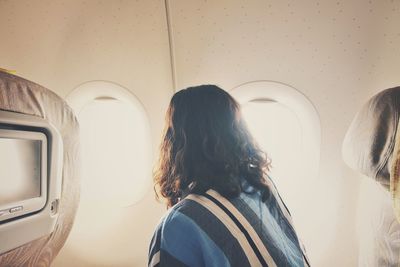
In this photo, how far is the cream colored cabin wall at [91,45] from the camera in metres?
1.83

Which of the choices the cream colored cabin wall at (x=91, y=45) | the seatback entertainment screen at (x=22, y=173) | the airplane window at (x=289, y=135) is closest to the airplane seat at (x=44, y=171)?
the seatback entertainment screen at (x=22, y=173)

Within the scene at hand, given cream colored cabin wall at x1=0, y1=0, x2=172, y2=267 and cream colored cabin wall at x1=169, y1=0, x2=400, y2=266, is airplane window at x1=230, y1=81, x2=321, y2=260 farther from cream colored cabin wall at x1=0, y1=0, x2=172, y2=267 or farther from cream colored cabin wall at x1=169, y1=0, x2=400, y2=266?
cream colored cabin wall at x1=0, y1=0, x2=172, y2=267

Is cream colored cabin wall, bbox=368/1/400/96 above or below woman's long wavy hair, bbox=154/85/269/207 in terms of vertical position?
above

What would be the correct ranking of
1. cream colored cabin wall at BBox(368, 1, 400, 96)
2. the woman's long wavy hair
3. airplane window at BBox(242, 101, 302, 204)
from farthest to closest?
airplane window at BBox(242, 101, 302, 204), cream colored cabin wall at BBox(368, 1, 400, 96), the woman's long wavy hair

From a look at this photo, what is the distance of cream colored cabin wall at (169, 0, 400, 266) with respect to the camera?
5.57ft

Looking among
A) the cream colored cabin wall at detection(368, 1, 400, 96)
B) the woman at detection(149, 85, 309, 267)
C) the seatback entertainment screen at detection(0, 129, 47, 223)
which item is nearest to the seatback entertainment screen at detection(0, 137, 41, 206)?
the seatback entertainment screen at detection(0, 129, 47, 223)

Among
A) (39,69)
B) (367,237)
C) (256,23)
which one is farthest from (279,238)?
(39,69)

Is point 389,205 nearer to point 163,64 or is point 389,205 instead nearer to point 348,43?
point 348,43

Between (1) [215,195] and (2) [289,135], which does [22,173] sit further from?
(2) [289,135]

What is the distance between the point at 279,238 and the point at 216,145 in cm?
43

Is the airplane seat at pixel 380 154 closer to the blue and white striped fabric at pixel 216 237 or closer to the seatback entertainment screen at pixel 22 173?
the blue and white striped fabric at pixel 216 237

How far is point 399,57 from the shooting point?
171cm

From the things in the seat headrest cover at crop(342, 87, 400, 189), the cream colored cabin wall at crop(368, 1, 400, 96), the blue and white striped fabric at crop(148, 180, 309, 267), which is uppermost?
the cream colored cabin wall at crop(368, 1, 400, 96)

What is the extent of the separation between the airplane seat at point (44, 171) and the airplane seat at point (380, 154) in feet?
4.22
